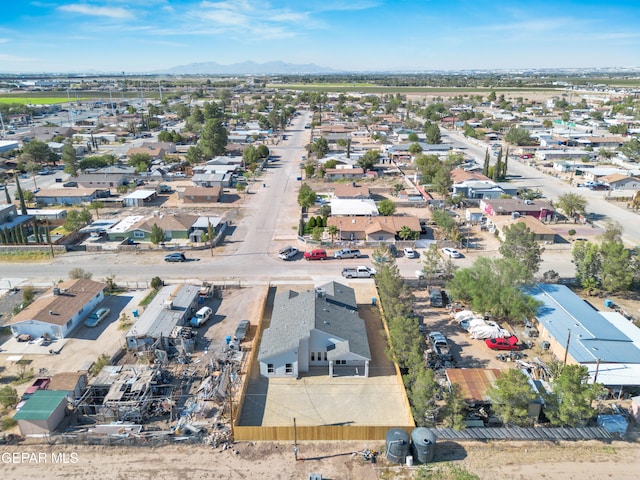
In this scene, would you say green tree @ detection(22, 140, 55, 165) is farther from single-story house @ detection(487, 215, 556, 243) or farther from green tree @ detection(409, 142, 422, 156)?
single-story house @ detection(487, 215, 556, 243)

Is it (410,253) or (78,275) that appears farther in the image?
(410,253)

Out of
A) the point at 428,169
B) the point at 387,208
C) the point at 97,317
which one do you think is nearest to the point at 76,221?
the point at 97,317

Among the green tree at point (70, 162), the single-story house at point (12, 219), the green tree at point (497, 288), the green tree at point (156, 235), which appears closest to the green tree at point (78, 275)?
the green tree at point (156, 235)

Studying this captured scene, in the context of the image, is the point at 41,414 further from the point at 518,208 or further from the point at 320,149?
the point at 320,149

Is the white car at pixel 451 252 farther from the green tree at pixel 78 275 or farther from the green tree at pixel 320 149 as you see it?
the green tree at pixel 320 149

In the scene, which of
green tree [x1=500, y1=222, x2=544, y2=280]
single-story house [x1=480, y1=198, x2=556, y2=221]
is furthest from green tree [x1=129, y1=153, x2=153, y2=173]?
green tree [x1=500, y1=222, x2=544, y2=280]
